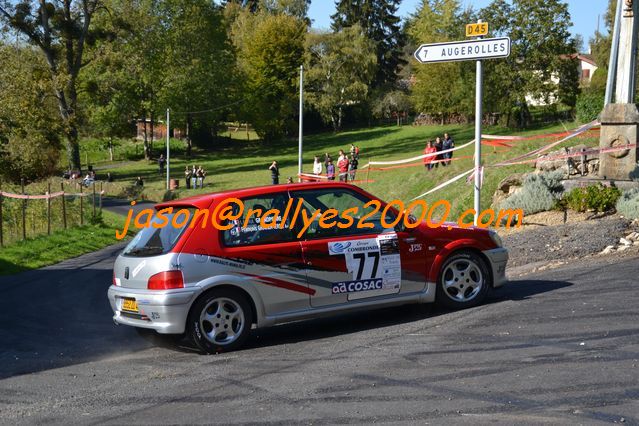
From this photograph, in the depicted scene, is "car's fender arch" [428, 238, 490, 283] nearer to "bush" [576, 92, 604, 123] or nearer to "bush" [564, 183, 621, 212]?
"bush" [564, 183, 621, 212]

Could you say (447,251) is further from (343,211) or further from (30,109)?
(30,109)

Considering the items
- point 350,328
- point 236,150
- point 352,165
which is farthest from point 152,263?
point 236,150

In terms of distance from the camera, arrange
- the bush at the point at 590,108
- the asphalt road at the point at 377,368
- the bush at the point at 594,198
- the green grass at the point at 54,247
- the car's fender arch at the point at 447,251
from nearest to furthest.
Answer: the asphalt road at the point at 377,368, the car's fender arch at the point at 447,251, the bush at the point at 594,198, the green grass at the point at 54,247, the bush at the point at 590,108

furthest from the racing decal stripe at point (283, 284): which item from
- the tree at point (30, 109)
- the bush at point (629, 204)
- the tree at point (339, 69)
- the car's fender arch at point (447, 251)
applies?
the tree at point (339, 69)

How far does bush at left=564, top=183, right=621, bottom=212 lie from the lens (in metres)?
14.2

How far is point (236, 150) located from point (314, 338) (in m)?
70.7

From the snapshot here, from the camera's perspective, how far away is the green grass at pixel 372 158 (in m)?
22.9

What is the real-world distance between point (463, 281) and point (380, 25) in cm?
8411

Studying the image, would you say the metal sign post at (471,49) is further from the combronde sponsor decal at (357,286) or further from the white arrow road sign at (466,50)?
the combronde sponsor decal at (357,286)

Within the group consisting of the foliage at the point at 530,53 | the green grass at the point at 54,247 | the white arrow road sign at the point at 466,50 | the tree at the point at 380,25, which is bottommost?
the green grass at the point at 54,247

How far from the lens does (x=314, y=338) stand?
866 centimetres

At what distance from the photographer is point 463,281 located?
9.27m

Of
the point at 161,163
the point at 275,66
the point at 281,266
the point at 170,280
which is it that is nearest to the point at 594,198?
the point at 281,266

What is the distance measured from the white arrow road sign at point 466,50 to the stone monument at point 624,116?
4533 mm
